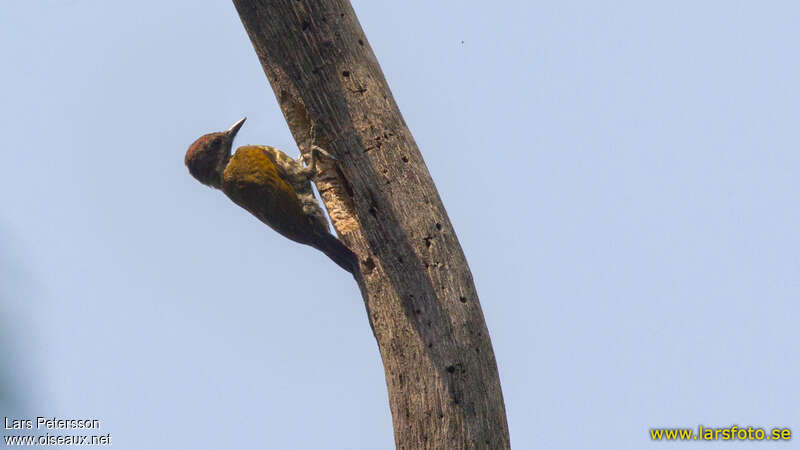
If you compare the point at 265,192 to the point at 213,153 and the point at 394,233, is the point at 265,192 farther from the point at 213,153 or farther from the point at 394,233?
the point at 394,233

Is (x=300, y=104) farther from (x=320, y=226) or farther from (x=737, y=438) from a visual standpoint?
(x=737, y=438)

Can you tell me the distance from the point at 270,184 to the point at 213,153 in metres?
0.79

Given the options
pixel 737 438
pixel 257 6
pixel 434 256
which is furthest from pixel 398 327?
pixel 737 438

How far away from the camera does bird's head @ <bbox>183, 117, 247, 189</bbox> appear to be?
5.90m

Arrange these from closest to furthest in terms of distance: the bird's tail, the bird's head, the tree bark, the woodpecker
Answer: the tree bark → the bird's tail → the woodpecker → the bird's head

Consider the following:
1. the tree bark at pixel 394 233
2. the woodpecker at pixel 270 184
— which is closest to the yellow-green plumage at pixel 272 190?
the woodpecker at pixel 270 184

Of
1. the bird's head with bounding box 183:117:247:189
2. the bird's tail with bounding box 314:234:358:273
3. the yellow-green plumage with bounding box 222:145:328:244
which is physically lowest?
the bird's tail with bounding box 314:234:358:273

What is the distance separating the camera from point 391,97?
188 inches

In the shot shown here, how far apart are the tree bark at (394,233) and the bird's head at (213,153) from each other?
50.4 inches

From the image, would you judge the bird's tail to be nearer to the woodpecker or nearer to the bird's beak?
the woodpecker

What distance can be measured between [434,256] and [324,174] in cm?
92

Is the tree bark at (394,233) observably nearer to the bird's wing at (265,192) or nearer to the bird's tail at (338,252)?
the bird's tail at (338,252)

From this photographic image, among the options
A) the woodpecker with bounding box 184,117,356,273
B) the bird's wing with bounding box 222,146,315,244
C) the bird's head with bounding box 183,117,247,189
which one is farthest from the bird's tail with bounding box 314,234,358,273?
the bird's head with bounding box 183,117,247,189

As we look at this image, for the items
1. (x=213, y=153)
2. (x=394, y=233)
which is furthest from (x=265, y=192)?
(x=394, y=233)
